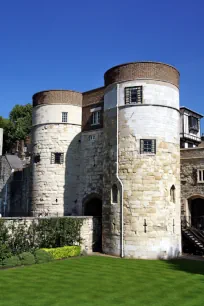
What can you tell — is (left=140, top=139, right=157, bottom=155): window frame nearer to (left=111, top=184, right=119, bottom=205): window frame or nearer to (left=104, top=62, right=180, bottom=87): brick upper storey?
(left=111, top=184, right=119, bottom=205): window frame

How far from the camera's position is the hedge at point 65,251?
68.5ft

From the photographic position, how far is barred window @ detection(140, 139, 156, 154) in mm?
23062

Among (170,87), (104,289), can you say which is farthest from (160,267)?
(170,87)

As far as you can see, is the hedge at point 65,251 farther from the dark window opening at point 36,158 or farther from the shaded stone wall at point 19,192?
the shaded stone wall at point 19,192


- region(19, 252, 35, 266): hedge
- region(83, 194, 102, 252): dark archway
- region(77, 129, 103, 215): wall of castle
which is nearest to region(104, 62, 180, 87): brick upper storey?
region(77, 129, 103, 215): wall of castle

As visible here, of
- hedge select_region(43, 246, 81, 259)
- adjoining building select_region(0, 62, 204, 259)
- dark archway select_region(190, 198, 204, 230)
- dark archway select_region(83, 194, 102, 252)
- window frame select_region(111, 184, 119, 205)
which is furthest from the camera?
dark archway select_region(190, 198, 204, 230)

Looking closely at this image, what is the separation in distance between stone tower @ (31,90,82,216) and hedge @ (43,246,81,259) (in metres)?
6.55

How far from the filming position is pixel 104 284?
15156 millimetres

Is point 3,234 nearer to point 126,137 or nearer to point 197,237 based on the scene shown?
point 126,137

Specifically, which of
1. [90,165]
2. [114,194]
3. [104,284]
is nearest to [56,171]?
[90,165]

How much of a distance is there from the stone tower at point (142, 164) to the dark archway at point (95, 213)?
1.90m

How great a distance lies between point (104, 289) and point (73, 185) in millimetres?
15781

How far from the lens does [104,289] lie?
46.9 ft

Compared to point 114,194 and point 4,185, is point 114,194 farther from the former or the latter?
point 4,185
